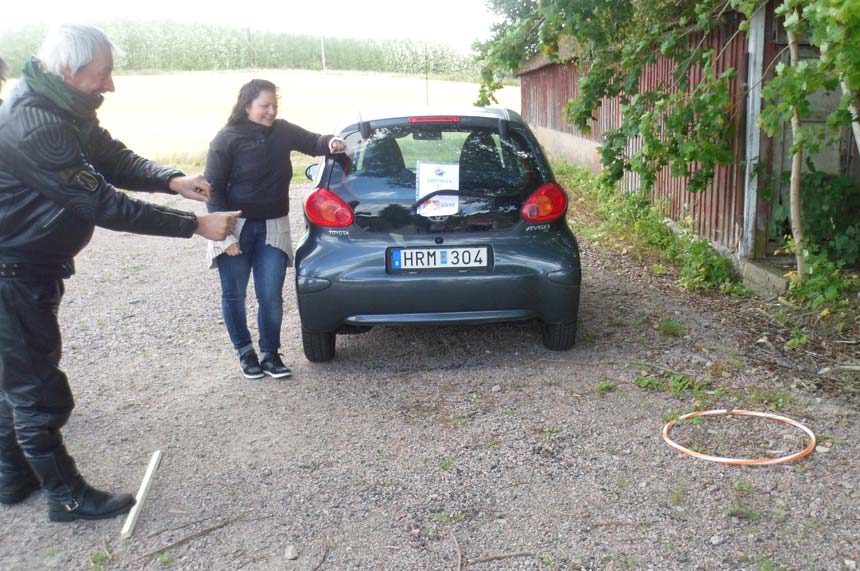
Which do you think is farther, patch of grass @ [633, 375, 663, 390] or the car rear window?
the car rear window

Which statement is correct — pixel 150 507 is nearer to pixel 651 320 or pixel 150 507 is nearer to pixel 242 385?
pixel 242 385

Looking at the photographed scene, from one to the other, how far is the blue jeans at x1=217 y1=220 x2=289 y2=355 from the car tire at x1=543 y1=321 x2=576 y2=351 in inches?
71.9

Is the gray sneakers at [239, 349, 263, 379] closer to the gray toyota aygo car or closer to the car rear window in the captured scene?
the gray toyota aygo car

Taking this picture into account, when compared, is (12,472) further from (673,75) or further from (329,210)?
(673,75)

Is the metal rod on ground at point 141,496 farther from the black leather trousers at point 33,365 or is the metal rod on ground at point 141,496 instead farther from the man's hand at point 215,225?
the man's hand at point 215,225

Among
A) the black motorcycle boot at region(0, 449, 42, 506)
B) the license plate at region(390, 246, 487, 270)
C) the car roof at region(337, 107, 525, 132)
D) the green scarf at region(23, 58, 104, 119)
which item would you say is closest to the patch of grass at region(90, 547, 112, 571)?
the black motorcycle boot at region(0, 449, 42, 506)

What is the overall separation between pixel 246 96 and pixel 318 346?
67.3 inches

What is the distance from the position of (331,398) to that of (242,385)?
2.30 ft

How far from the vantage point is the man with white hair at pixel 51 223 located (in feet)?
10.9

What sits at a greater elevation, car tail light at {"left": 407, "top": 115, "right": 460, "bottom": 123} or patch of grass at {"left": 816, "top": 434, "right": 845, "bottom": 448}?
car tail light at {"left": 407, "top": 115, "right": 460, "bottom": 123}

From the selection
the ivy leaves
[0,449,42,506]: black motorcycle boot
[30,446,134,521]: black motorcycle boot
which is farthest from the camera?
the ivy leaves

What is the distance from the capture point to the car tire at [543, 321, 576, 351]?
556cm

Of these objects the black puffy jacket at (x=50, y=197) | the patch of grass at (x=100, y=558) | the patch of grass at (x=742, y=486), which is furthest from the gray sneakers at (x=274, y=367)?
the patch of grass at (x=742, y=486)

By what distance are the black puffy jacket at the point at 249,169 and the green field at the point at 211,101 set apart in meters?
18.5
